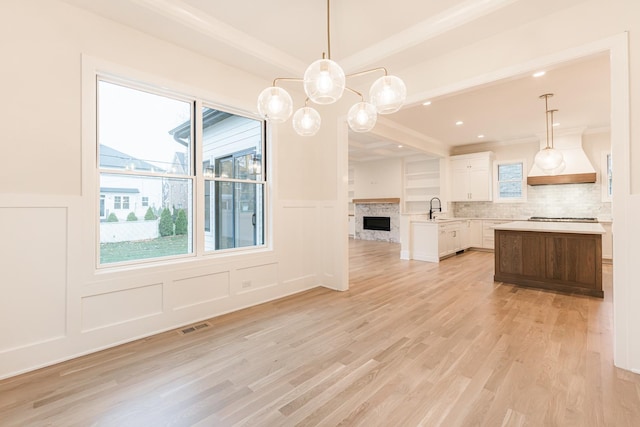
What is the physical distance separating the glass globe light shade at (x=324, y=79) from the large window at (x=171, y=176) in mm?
1865

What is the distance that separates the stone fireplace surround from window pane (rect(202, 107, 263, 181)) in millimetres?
6719

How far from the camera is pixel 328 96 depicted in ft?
6.32

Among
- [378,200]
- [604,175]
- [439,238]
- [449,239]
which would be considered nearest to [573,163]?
[604,175]

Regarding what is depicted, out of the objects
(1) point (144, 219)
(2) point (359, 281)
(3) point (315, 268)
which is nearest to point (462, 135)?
(2) point (359, 281)

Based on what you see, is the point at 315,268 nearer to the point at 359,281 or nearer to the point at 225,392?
the point at 359,281

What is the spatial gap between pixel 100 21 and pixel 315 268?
12.0 feet

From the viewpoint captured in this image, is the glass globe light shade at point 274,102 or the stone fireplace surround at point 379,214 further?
the stone fireplace surround at point 379,214

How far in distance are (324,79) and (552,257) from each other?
4479 mm

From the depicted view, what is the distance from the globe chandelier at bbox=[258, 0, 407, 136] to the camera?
6.11 feet

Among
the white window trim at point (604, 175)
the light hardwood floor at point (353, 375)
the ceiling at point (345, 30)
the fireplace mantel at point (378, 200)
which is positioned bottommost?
the light hardwood floor at point (353, 375)

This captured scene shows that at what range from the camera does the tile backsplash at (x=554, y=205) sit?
260 inches

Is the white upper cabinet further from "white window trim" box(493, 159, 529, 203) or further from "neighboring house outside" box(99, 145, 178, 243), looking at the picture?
"neighboring house outside" box(99, 145, 178, 243)

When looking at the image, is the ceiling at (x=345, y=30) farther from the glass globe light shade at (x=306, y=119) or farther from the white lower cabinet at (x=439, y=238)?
the white lower cabinet at (x=439, y=238)

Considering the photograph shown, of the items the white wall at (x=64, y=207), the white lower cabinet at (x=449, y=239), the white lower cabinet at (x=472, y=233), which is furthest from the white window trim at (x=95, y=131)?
the white lower cabinet at (x=472, y=233)
